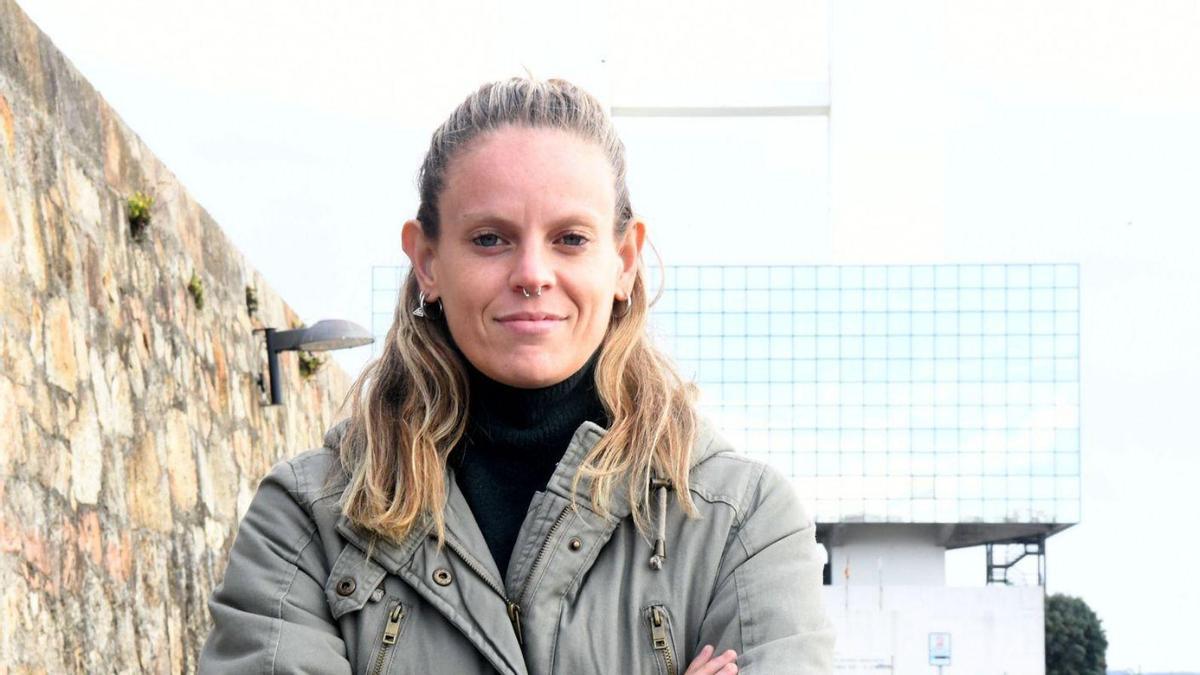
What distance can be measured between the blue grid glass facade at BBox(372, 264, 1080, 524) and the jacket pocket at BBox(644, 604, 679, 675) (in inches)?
2140

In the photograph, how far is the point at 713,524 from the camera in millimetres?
2092

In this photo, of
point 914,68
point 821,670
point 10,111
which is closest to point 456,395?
point 821,670

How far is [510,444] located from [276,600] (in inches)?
12.6

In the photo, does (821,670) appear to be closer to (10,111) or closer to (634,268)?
(634,268)

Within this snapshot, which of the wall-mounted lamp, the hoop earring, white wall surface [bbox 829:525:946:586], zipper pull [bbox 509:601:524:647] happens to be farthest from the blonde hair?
white wall surface [bbox 829:525:946:586]

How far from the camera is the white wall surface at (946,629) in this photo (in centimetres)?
5416

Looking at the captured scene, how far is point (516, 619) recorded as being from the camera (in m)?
2.03

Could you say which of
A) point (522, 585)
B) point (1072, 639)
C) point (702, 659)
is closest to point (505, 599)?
point (522, 585)

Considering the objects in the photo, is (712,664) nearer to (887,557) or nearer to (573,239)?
(573,239)

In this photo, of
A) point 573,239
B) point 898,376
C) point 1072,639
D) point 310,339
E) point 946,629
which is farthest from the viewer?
point 1072,639

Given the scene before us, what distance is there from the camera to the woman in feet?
6.63

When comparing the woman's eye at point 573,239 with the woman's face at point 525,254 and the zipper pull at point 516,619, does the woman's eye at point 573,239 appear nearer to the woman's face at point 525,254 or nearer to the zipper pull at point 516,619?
the woman's face at point 525,254

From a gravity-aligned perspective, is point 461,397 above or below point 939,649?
above

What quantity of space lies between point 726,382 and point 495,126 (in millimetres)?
55685
